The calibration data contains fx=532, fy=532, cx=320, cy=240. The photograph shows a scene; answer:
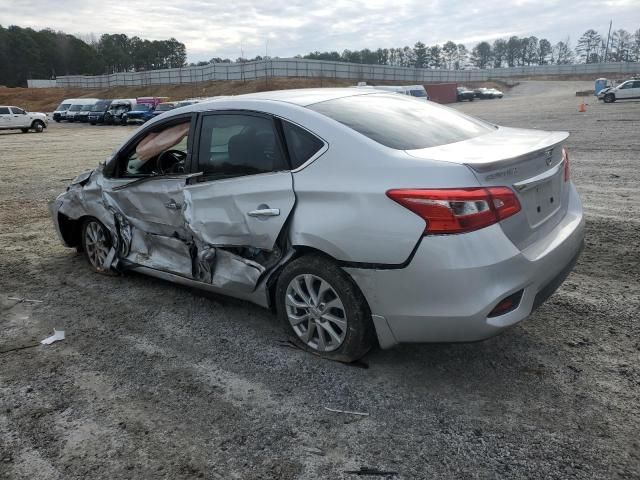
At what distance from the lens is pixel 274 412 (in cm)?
297

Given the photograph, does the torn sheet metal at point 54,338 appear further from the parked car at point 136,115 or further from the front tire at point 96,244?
the parked car at point 136,115

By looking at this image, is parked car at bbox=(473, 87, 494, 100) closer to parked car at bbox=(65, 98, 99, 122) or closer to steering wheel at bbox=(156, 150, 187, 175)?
parked car at bbox=(65, 98, 99, 122)

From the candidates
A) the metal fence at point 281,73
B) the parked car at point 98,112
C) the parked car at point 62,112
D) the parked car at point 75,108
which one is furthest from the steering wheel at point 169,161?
the metal fence at point 281,73

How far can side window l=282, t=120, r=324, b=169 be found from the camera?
339 centimetres

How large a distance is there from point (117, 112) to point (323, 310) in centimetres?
3894

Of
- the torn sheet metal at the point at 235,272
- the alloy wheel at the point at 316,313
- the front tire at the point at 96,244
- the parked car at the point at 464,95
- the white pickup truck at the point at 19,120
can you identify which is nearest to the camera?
the alloy wheel at the point at 316,313

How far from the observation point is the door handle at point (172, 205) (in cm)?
424

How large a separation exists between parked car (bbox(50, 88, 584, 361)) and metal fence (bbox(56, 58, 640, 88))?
68.7 metres

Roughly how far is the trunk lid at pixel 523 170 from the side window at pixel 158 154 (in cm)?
213

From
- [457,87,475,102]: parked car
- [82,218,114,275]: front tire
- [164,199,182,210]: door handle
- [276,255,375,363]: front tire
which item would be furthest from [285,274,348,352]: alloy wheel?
[457,87,475,102]: parked car

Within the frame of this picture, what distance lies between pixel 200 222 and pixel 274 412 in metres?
1.65

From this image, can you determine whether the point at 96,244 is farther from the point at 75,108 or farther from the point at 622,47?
the point at 622,47

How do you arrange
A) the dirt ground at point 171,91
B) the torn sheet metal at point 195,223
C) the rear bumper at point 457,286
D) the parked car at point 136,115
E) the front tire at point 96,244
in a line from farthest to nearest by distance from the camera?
the dirt ground at point 171,91
the parked car at point 136,115
the front tire at point 96,244
the torn sheet metal at point 195,223
the rear bumper at point 457,286

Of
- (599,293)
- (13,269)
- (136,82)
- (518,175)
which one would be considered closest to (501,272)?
(518,175)
